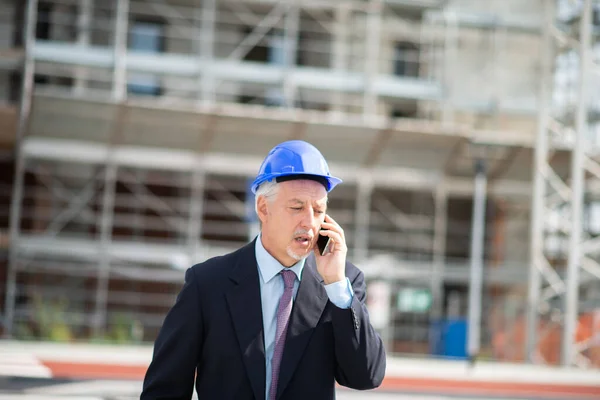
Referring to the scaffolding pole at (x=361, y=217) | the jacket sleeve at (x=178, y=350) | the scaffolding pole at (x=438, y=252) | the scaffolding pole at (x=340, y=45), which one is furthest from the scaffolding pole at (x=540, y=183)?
the jacket sleeve at (x=178, y=350)

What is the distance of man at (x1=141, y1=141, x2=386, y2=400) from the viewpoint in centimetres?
304

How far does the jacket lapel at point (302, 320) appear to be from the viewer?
9.96 feet

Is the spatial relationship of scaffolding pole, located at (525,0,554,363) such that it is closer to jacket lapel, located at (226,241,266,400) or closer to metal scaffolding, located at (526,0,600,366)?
metal scaffolding, located at (526,0,600,366)

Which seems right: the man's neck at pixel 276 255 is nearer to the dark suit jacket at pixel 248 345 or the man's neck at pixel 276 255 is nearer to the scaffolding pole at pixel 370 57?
the dark suit jacket at pixel 248 345

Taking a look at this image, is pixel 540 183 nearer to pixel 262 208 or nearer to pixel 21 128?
pixel 21 128

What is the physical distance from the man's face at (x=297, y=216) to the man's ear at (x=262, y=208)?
0.05 m

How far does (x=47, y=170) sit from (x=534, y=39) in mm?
12975

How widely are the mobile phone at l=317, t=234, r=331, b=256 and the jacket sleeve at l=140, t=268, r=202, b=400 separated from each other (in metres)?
0.40

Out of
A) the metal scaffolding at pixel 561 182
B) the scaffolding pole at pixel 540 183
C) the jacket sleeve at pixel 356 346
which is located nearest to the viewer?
the jacket sleeve at pixel 356 346

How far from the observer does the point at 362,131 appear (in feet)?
74.5

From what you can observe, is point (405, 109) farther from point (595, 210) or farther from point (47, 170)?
point (47, 170)

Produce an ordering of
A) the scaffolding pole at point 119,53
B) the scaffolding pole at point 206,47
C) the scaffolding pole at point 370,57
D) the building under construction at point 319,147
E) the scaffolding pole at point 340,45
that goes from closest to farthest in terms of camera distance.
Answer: the building under construction at point 319,147 → the scaffolding pole at point 119,53 → the scaffolding pole at point 206,47 → the scaffolding pole at point 370,57 → the scaffolding pole at point 340,45

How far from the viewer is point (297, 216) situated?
306cm

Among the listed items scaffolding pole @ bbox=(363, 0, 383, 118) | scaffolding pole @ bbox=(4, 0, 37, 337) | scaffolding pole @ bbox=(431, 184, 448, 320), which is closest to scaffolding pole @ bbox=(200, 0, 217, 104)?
scaffolding pole @ bbox=(363, 0, 383, 118)
